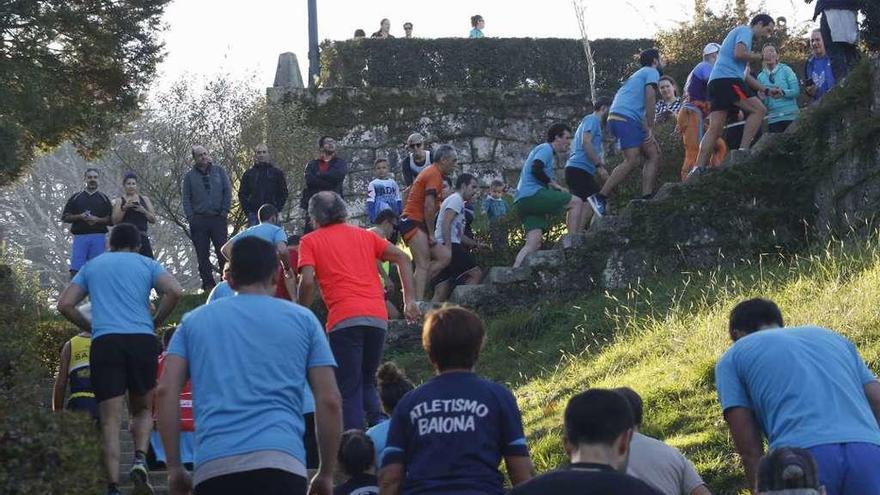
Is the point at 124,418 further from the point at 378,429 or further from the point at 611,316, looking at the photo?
the point at 378,429

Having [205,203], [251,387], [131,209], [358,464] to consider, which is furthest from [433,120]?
[251,387]

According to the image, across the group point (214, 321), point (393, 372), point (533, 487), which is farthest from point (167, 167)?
point (533, 487)

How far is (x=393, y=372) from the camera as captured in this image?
28.5ft

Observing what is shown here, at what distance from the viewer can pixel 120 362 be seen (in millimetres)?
10422

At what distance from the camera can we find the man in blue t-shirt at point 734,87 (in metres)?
15.8

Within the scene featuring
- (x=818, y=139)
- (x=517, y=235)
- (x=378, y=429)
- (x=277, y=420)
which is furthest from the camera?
(x=517, y=235)

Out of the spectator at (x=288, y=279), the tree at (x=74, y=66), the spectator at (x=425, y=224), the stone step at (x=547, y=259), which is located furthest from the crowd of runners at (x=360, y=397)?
the tree at (x=74, y=66)

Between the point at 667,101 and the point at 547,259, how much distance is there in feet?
9.79

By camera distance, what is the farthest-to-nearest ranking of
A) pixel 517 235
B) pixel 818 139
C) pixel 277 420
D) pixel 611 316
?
1. pixel 517 235
2. pixel 818 139
3. pixel 611 316
4. pixel 277 420

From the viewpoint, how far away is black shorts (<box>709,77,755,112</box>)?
52.1ft

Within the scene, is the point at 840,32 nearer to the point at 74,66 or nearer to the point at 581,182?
the point at 581,182

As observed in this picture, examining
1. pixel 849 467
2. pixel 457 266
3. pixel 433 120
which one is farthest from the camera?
pixel 433 120

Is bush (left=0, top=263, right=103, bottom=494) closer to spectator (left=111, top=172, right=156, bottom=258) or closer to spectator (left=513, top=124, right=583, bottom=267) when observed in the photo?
spectator (left=513, top=124, right=583, bottom=267)

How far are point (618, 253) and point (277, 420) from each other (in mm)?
10146
